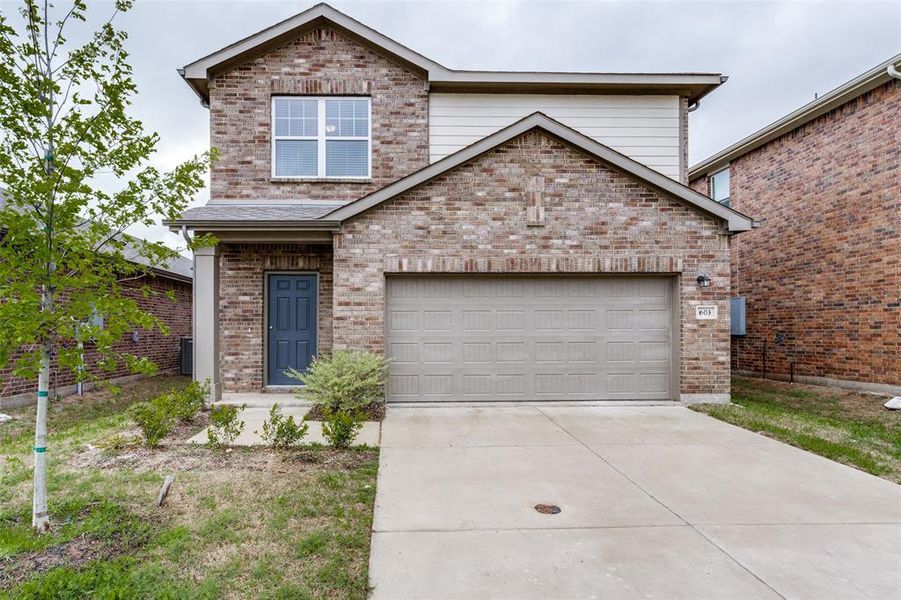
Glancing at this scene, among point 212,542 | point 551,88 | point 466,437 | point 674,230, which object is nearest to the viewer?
point 212,542

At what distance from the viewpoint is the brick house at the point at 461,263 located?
8.66 metres

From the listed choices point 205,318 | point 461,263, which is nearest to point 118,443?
point 205,318

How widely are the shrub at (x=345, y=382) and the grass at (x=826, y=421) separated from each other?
5418mm

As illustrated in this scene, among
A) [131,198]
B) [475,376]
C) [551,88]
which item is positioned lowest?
[475,376]

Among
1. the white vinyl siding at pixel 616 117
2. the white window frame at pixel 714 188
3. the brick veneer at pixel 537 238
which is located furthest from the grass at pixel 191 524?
the white window frame at pixel 714 188

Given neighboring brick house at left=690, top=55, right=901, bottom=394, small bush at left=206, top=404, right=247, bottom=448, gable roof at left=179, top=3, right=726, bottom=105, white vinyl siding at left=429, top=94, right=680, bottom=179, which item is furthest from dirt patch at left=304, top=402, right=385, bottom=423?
neighboring brick house at left=690, top=55, right=901, bottom=394

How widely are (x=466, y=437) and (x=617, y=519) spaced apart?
112 inches

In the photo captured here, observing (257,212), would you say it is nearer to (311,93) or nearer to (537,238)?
(311,93)

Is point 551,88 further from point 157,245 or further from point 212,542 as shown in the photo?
point 212,542

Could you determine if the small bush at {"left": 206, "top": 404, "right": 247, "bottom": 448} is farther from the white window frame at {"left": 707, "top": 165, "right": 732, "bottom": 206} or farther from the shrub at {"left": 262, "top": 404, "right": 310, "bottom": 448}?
the white window frame at {"left": 707, "top": 165, "right": 732, "bottom": 206}

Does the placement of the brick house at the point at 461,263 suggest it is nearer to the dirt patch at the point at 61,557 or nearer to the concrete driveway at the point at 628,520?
the concrete driveway at the point at 628,520

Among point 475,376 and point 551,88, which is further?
point 551,88

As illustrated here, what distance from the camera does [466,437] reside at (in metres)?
6.71

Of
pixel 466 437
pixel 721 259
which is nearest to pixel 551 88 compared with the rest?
pixel 721 259
